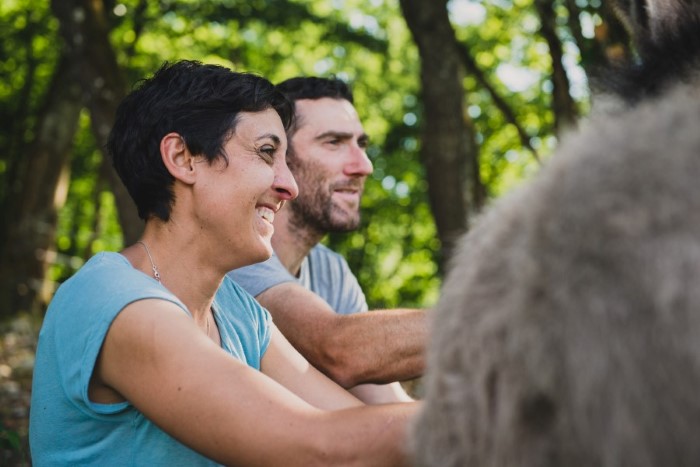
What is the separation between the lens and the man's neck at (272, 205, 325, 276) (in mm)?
4031

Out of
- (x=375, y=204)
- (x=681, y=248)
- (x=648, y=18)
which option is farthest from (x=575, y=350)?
(x=375, y=204)

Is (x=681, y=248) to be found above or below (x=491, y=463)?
above

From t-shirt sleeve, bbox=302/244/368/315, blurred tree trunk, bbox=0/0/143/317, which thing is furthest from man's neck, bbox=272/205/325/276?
blurred tree trunk, bbox=0/0/143/317

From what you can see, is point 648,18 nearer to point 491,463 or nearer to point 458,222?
point 491,463

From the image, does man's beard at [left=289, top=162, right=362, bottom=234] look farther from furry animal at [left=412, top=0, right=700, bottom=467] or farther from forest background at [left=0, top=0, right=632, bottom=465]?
furry animal at [left=412, top=0, right=700, bottom=467]

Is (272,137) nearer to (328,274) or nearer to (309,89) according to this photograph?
(328,274)

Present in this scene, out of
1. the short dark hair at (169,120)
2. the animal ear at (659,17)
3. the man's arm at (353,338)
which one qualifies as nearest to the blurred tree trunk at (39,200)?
the man's arm at (353,338)

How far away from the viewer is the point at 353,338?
311cm

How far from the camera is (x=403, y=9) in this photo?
7.30 meters

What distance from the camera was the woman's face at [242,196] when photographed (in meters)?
2.67

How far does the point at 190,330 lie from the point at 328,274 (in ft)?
7.19

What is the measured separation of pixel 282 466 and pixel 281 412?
0.38 ft

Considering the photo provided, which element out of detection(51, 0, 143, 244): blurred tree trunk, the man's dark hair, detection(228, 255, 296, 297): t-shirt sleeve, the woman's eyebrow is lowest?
detection(228, 255, 296, 297): t-shirt sleeve

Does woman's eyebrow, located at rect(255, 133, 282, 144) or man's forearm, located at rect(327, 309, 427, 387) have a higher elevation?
woman's eyebrow, located at rect(255, 133, 282, 144)
